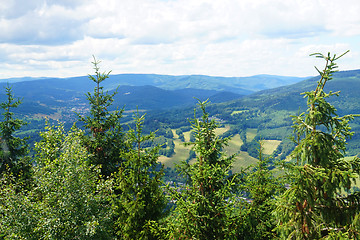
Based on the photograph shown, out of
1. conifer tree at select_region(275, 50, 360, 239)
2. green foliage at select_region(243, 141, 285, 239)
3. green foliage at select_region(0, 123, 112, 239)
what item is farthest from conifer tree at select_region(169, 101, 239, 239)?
green foliage at select_region(0, 123, 112, 239)

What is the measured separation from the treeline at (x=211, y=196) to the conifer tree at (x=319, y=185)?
4cm

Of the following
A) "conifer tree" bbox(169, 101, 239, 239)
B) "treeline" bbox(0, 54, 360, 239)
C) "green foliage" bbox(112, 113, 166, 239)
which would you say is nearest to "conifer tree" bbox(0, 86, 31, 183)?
"treeline" bbox(0, 54, 360, 239)

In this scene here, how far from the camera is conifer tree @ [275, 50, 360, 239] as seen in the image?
383 inches

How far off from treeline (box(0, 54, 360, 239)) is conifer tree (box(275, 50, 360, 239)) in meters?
0.04

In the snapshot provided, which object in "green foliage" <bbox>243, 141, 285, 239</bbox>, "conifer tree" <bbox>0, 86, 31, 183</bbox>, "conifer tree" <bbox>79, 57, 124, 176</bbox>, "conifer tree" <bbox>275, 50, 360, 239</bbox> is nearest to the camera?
"conifer tree" <bbox>275, 50, 360, 239</bbox>

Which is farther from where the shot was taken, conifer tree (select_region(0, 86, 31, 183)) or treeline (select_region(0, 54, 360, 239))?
conifer tree (select_region(0, 86, 31, 183))

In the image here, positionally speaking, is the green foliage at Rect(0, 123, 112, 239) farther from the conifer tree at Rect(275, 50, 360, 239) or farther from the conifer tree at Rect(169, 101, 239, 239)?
the conifer tree at Rect(275, 50, 360, 239)

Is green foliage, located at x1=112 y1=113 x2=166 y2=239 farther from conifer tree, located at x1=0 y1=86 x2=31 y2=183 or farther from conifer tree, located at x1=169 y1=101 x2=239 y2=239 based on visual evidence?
conifer tree, located at x1=0 y1=86 x2=31 y2=183

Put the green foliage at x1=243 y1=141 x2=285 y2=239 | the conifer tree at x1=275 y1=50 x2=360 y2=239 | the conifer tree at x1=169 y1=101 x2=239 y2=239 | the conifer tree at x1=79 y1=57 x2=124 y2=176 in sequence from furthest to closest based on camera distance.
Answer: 1. the conifer tree at x1=79 y1=57 x2=124 y2=176
2. the green foliage at x1=243 y1=141 x2=285 y2=239
3. the conifer tree at x1=169 y1=101 x2=239 y2=239
4. the conifer tree at x1=275 y1=50 x2=360 y2=239

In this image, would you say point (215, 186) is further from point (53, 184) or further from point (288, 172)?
point (53, 184)

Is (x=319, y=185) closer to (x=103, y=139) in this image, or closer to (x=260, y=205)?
(x=260, y=205)

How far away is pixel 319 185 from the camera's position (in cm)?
1019

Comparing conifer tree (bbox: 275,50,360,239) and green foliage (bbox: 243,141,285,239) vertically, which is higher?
conifer tree (bbox: 275,50,360,239)

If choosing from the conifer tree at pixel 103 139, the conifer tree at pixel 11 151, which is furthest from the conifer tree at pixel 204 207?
the conifer tree at pixel 11 151
